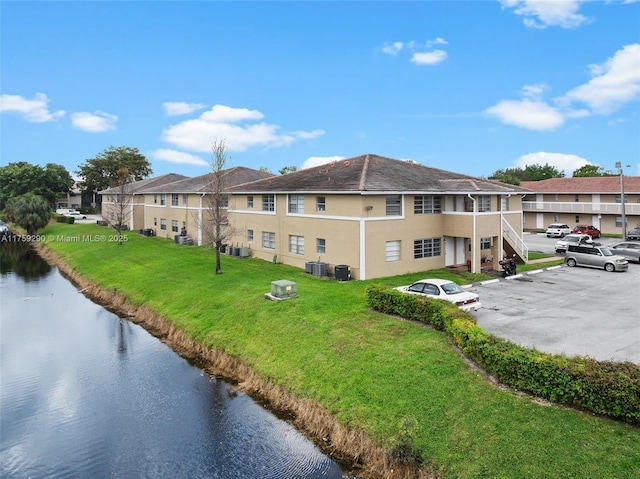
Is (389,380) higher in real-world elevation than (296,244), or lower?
lower

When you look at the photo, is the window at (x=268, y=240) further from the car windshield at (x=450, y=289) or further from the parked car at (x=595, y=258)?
the parked car at (x=595, y=258)

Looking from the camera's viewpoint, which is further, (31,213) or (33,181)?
(33,181)

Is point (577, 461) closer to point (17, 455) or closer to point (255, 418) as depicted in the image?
point (255, 418)

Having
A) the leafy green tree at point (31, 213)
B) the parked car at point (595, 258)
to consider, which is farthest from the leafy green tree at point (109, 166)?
the parked car at point (595, 258)

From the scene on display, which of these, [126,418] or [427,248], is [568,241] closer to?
[427,248]

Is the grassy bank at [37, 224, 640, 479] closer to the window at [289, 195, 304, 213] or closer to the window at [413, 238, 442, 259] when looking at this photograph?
the window at [413, 238, 442, 259]

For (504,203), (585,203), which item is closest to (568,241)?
(504,203)
